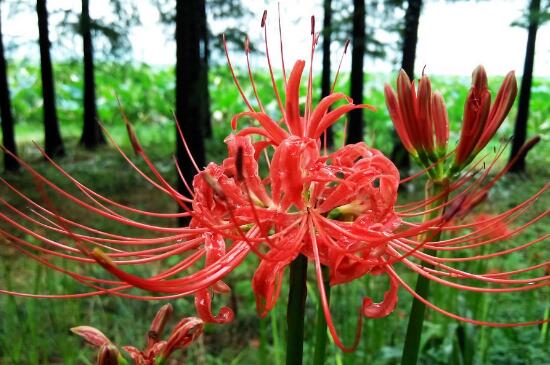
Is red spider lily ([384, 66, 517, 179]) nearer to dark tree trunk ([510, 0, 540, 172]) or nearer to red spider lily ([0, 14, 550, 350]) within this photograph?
red spider lily ([0, 14, 550, 350])

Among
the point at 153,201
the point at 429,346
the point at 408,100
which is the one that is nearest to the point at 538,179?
the point at 153,201

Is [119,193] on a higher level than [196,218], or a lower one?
lower

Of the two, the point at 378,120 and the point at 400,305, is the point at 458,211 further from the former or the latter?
the point at 378,120

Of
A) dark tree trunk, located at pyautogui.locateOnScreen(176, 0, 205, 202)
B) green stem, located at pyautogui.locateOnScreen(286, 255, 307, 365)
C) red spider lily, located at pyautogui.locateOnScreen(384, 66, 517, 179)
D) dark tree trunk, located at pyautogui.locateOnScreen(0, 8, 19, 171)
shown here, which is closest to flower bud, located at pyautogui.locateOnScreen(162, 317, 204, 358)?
green stem, located at pyautogui.locateOnScreen(286, 255, 307, 365)

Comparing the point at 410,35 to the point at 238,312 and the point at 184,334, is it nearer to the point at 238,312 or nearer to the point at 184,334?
the point at 238,312

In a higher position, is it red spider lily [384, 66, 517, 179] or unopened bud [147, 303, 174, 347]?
red spider lily [384, 66, 517, 179]

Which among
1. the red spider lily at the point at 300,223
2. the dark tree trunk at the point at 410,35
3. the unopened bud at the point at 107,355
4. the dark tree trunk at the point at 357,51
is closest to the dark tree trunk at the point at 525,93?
the dark tree trunk at the point at 410,35

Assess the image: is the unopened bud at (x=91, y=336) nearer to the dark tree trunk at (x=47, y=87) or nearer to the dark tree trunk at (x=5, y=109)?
the dark tree trunk at (x=5, y=109)
